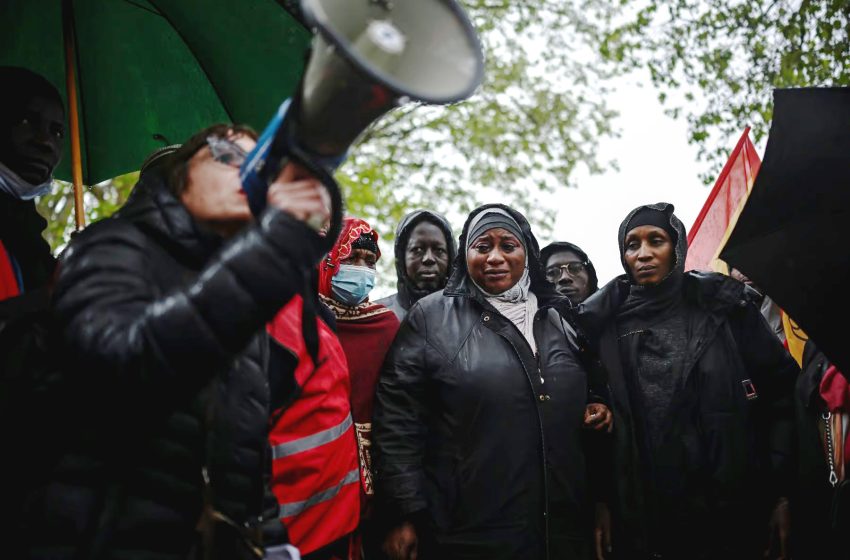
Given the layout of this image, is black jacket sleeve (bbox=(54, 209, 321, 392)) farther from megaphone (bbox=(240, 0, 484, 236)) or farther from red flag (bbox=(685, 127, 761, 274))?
red flag (bbox=(685, 127, 761, 274))

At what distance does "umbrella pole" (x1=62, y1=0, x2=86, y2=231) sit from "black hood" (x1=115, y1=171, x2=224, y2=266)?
1.19m

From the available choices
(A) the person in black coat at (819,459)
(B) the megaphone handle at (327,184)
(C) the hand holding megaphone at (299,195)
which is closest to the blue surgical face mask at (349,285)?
(A) the person in black coat at (819,459)

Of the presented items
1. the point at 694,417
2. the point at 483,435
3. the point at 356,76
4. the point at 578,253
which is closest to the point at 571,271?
the point at 578,253

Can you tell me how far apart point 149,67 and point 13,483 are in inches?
84.1

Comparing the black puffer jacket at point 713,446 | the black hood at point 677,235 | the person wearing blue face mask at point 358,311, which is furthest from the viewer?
the black hood at point 677,235

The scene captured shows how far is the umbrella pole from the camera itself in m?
2.71

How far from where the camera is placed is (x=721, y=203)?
675 cm

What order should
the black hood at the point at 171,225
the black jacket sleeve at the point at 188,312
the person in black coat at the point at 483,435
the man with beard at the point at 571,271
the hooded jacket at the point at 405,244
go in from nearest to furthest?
the black jacket sleeve at the point at 188,312, the black hood at the point at 171,225, the person in black coat at the point at 483,435, the hooded jacket at the point at 405,244, the man with beard at the point at 571,271

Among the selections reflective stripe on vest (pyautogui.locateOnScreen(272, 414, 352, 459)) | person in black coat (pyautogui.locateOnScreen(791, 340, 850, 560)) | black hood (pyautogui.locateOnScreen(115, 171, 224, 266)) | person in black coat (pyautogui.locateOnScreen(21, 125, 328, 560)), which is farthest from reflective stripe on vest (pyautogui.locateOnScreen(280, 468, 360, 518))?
person in black coat (pyautogui.locateOnScreen(791, 340, 850, 560))

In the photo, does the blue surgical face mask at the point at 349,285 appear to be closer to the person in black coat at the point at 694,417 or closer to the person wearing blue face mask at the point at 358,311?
A: the person wearing blue face mask at the point at 358,311

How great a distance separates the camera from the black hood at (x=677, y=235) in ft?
13.5

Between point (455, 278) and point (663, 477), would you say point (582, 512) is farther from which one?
point (455, 278)

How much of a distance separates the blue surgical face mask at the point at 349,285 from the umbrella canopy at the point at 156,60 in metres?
1.13

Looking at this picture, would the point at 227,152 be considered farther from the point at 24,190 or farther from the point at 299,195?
the point at 24,190
